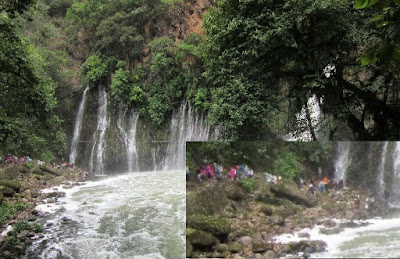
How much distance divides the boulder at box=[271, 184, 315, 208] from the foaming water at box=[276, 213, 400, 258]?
0.16 meters

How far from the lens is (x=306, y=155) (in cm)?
204

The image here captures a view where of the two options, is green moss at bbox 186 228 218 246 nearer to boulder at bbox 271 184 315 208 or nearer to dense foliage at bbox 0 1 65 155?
boulder at bbox 271 184 315 208

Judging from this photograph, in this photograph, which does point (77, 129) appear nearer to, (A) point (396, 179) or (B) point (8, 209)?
(B) point (8, 209)

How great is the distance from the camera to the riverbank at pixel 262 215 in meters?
1.91

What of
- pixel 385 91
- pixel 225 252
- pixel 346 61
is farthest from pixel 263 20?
pixel 225 252

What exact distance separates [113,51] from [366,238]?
16417 mm

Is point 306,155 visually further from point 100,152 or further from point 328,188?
point 100,152

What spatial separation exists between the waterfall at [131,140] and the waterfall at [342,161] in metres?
14.4

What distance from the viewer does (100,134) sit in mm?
16375

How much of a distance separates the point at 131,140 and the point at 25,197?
7.02m

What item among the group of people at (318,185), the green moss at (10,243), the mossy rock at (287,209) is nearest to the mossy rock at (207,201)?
the mossy rock at (287,209)

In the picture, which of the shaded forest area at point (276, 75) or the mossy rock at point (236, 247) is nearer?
the mossy rock at point (236, 247)

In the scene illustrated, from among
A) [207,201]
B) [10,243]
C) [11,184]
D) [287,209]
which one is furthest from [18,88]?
[287,209]

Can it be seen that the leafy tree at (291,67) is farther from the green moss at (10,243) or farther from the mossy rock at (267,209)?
the green moss at (10,243)
